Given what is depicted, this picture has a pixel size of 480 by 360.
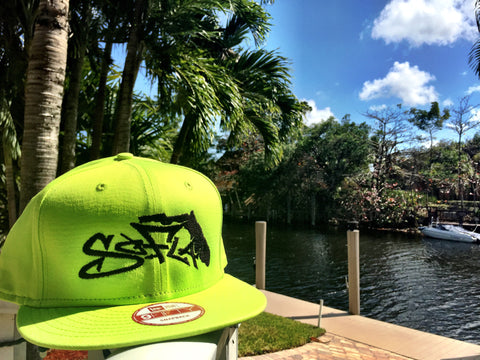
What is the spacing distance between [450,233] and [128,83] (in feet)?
69.4

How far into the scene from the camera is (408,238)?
21453mm

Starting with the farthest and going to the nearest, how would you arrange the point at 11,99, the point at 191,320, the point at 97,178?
the point at 11,99, the point at 97,178, the point at 191,320

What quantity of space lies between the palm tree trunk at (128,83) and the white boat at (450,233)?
2098cm

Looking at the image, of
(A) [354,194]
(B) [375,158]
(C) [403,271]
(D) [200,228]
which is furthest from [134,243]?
(B) [375,158]

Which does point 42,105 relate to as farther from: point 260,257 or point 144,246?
point 260,257

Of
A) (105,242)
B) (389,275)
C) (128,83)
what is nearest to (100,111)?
(128,83)

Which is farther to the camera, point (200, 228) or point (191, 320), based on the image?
point (200, 228)

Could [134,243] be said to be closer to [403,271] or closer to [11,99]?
[11,99]

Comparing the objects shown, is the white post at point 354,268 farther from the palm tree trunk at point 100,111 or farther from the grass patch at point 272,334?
the palm tree trunk at point 100,111

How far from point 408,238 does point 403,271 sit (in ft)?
30.0

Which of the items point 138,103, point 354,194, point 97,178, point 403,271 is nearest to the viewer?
point 97,178

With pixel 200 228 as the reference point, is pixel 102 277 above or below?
below

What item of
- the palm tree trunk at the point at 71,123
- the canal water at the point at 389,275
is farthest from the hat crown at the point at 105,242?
the canal water at the point at 389,275

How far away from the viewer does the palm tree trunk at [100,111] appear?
503cm
